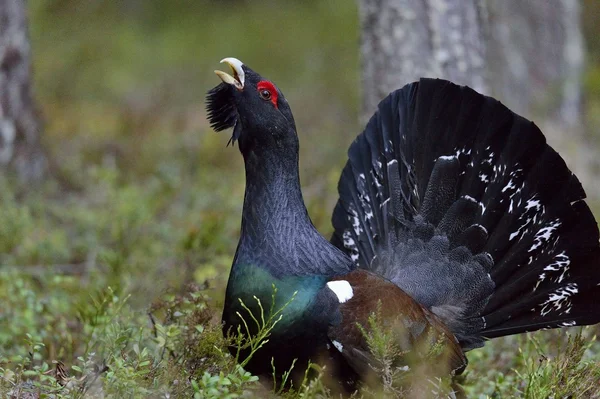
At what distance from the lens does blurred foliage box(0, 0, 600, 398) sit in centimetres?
377

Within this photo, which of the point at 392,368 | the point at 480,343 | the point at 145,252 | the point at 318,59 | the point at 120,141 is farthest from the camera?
the point at 318,59

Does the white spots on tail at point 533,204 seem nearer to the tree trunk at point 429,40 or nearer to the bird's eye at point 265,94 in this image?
the bird's eye at point 265,94

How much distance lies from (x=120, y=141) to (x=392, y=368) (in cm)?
673

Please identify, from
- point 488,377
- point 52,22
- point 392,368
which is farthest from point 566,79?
point 52,22

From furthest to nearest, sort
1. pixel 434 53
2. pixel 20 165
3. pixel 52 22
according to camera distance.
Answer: pixel 52 22 → pixel 20 165 → pixel 434 53

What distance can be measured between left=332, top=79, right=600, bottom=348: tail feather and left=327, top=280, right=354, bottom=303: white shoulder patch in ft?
2.49

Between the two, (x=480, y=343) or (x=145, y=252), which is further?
(x=145, y=252)

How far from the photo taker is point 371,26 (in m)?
5.87

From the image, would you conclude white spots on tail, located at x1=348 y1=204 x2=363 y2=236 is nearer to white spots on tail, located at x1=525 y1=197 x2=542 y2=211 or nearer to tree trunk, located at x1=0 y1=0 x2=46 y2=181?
white spots on tail, located at x1=525 y1=197 x2=542 y2=211

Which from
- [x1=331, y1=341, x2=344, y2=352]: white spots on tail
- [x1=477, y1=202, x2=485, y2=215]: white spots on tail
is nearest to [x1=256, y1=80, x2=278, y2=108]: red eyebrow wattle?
[x1=331, y1=341, x2=344, y2=352]: white spots on tail

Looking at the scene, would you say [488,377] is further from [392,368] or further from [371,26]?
[371,26]

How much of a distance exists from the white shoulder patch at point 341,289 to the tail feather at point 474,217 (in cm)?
76

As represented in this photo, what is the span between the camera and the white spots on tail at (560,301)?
423 centimetres

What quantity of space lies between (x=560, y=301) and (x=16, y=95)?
5.22 metres
